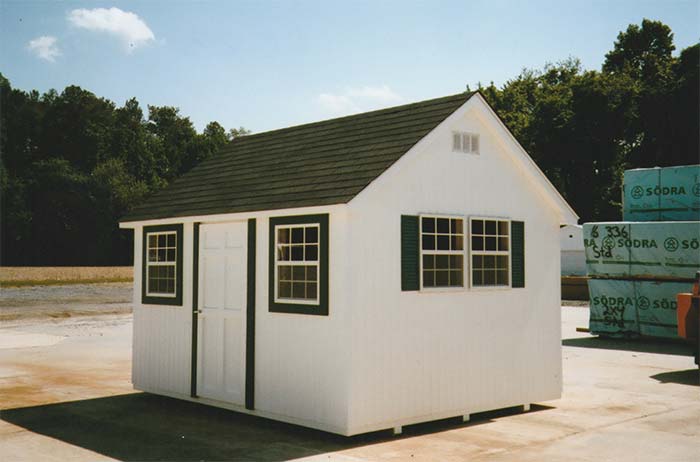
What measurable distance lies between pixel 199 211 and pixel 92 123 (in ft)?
243

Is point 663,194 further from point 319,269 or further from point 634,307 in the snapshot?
point 319,269

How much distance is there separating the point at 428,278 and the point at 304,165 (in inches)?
97.3

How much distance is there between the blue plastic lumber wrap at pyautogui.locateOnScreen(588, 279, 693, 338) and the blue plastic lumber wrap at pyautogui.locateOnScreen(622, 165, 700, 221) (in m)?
1.83

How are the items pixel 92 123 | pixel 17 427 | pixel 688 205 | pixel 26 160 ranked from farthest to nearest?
pixel 92 123 → pixel 26 160 → pixel 688 205 → pixel 17 427

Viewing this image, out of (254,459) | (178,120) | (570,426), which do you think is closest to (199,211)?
(254,459)

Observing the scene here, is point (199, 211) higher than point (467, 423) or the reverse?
higher

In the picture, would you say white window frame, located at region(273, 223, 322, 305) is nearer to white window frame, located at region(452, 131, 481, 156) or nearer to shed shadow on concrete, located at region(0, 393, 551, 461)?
shed shadow on concrete, located at region(0, 393, 551, 461)

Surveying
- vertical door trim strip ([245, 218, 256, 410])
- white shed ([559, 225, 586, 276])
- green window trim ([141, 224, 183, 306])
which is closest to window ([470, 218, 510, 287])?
vertical door trim strip ([245, 218, 256, 410])

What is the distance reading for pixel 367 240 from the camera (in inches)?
342

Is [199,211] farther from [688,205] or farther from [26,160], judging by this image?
[26,160]

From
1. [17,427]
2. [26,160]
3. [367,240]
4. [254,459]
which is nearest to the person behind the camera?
[254,459]

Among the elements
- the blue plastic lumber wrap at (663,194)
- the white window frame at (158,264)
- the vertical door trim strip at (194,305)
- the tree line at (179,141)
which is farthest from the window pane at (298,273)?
the tree line at (179,141)

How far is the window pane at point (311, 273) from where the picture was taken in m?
9.02

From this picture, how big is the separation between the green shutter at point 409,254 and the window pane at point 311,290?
3.54 ft
